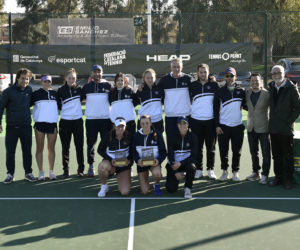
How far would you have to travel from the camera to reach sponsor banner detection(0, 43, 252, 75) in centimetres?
1349

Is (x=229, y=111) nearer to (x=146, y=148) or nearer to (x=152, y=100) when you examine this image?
(x=152, y=100)

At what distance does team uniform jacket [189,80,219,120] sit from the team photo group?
0.02m

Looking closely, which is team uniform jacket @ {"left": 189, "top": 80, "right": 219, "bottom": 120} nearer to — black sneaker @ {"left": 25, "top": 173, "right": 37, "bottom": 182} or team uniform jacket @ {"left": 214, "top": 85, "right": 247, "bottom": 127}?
team uniform jacket @ {"left": 214, "top": 85, "right": 247, "bottom": 127}

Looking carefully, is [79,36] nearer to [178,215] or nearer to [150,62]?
[150,62]

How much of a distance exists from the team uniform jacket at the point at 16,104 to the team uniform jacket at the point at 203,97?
2.55 m

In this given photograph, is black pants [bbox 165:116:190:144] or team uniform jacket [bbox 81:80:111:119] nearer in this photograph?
black pants [bbox 165:116:190:144]

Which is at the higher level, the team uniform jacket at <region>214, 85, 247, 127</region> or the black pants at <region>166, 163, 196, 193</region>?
the team uniform jacket at <region>214, 85, 247, 127</region>

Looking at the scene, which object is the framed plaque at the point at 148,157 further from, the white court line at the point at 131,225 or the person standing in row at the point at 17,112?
the person standing in row at the point at 17,112

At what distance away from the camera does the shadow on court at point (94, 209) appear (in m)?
4.55

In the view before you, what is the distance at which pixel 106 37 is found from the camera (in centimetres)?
1349

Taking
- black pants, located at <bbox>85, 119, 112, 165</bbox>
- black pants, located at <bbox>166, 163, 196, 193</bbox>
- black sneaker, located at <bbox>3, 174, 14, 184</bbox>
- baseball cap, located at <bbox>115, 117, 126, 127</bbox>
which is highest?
baseball cap, located at <bbox>115, 117, 126, 127</bbox>

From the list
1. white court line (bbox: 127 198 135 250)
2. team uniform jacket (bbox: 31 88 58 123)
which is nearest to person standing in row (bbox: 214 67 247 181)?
white court line (bbox: 127 198 135 250)

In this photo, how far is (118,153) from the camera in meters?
6.15

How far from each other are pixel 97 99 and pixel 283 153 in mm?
2979
